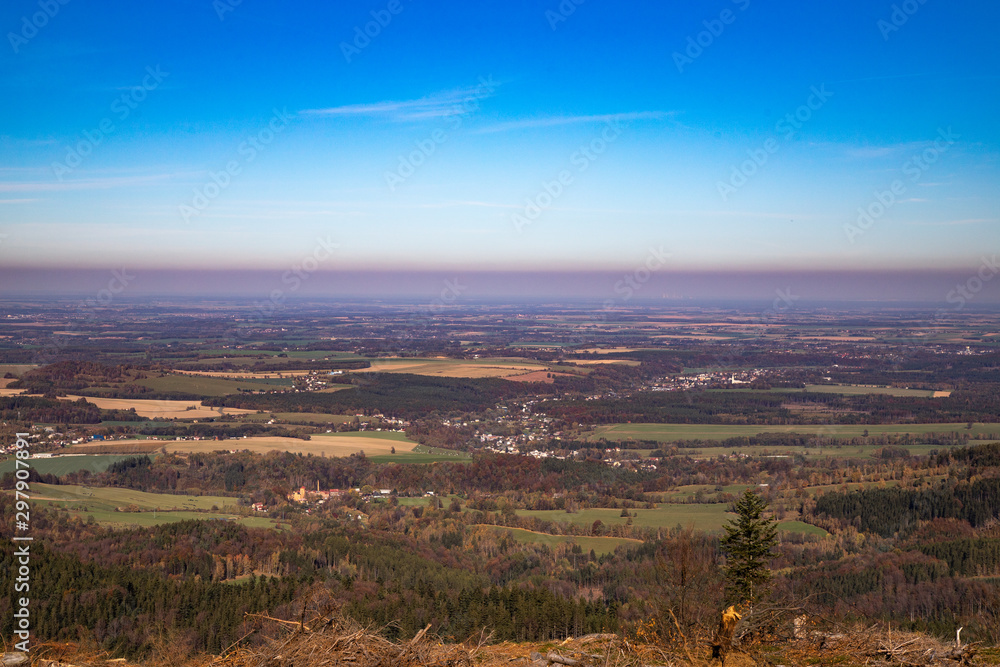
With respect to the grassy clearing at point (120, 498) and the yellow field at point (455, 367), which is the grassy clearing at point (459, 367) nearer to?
the yellow field at point (455, 367)

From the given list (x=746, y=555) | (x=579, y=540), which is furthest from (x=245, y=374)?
(x=746, y=555)

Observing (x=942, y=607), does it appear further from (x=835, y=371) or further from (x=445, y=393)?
(x=835, y=371)

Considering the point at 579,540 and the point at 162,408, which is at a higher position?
the point at 162,408

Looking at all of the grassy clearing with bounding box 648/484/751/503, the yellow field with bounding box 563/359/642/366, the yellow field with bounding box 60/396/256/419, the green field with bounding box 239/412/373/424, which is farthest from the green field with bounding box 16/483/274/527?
the yellow field with bounding box 563/359/642/366

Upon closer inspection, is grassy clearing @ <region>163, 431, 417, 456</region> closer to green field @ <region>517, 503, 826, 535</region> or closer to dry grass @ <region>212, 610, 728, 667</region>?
green field @ <region>517, 503, 826, 535</region>

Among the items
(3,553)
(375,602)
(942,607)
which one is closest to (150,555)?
(3,553)

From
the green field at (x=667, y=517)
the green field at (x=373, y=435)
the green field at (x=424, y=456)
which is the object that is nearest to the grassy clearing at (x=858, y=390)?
the green field at (x=424, y=456)

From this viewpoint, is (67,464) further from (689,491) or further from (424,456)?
(689,491)
